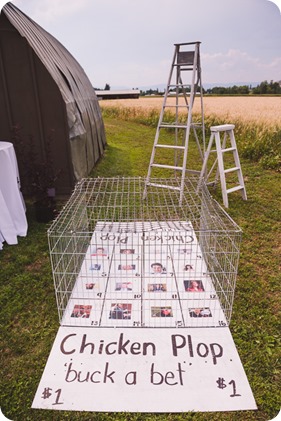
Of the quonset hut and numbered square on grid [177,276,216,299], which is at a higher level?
the quonset hut

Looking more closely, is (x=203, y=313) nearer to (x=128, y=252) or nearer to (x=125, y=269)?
(x=125, y=269)

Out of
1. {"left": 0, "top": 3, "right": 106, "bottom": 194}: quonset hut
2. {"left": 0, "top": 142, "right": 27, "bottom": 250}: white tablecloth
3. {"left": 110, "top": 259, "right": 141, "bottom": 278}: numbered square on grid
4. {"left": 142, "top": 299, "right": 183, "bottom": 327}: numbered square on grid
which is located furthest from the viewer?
{"left": 0, "top": 3, "right": 106, "bottom": 194}: quonset hut

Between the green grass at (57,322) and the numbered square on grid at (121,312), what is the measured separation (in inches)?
13.8

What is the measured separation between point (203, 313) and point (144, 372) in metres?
0.60

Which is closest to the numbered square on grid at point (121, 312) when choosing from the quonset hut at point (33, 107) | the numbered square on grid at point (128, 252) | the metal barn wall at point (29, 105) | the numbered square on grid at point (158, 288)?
the numbered square on grid at point (158, 288)

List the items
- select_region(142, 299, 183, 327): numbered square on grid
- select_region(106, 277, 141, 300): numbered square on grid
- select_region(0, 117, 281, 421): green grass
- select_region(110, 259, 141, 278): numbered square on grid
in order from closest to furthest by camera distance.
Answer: select_region(0, 117, 281, 421): green grass → select_region(142, 299, 183, 327): numbered square on grid → select_region(106, 277, 141, 300): numbered square on grid → select_region(110, 259, 141, 278): numbered square on grid

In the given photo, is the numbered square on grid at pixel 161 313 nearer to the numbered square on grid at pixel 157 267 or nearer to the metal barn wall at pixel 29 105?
the numbered square on grid at pixel 157 267

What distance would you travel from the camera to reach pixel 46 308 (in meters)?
2.29

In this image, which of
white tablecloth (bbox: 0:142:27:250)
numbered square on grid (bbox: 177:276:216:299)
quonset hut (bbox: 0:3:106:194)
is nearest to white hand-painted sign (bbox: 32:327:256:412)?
numbered square on grid (bbox: 177:276:216:299)

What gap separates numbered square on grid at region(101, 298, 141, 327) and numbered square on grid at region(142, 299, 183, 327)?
55 mm

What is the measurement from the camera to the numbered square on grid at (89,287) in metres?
2.38

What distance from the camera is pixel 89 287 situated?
2453 mm

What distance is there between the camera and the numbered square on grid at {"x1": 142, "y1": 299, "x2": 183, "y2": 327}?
2103mm

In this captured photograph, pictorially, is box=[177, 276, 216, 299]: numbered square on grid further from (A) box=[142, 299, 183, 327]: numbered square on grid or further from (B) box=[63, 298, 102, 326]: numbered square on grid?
(B) box=[63, 298, 102, 326]: numbered square on grid
